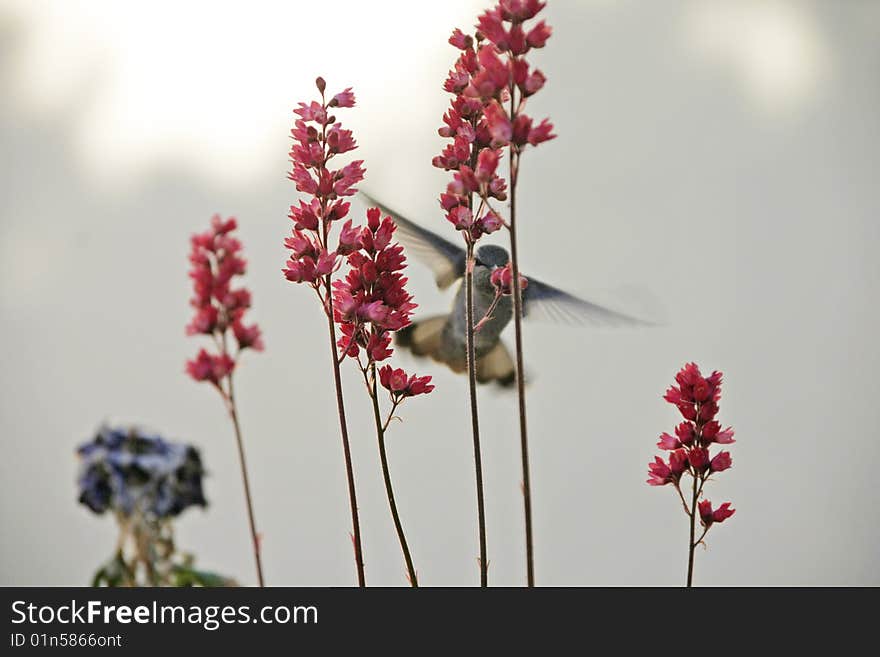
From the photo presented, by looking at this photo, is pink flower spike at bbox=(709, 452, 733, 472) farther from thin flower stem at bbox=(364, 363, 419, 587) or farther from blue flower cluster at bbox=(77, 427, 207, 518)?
blue flower cluster at bbox=(77, 427, 207, 518)

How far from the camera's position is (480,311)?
743 mm

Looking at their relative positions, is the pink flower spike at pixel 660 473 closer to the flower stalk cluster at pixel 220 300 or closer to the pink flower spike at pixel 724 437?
the pink flower spike at pixel 724 437

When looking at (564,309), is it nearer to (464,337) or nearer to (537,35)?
(464,337)

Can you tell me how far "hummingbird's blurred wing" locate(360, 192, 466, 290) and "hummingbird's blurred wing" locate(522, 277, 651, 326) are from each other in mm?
74

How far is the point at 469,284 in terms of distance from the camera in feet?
1.37

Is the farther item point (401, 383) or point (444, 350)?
point (444, 350)

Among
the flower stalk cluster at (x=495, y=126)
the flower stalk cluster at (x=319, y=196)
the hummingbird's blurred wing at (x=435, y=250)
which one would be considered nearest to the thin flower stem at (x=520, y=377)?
the flower stalk cluster at (x=495, y=126)

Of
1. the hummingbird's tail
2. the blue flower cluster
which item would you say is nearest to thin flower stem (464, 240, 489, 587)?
the blue flower cluster

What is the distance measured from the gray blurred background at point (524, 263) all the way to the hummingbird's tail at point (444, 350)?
1.21 meters

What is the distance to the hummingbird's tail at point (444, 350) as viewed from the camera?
87 centimetres

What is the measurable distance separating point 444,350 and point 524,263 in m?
1.25

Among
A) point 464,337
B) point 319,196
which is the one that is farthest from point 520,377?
point 464,337

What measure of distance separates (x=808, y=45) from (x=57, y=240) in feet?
6.29
